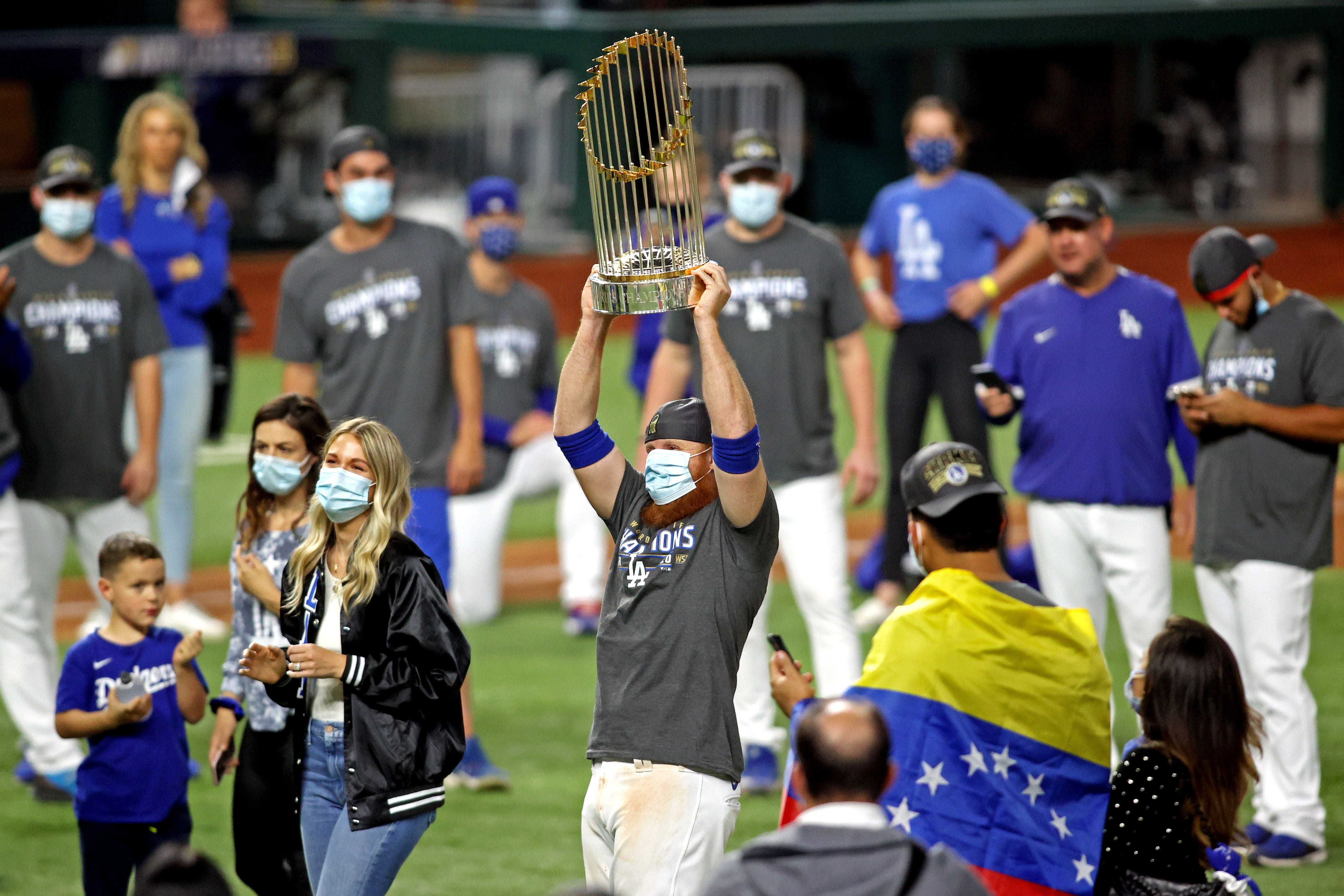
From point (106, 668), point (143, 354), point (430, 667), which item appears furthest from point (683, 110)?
point (143, 354)

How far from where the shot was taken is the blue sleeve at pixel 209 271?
31.5 ft

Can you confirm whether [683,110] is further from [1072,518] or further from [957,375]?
[957,375]

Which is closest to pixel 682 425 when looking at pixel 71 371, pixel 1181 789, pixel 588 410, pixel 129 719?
pixel 588 410

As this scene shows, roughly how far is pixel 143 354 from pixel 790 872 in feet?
17.2

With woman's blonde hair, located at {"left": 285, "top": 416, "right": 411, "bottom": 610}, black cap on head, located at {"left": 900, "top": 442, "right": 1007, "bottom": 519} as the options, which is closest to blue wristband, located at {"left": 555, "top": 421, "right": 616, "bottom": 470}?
woman's blonde hair, located at {"left": 285, "top": 416, "right": 411, "bottom": 610}

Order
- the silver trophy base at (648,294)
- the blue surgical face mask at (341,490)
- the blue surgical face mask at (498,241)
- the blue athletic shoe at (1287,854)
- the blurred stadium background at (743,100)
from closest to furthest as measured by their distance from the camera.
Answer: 1. the silver trophy base at (648,294)
2. the blue surgical face mask at (341,490)
3. the blue athletic shoe at (1287,854)
4. the blue surgical face mask at (498,241)
5. the blurred stadium background at (743,100)

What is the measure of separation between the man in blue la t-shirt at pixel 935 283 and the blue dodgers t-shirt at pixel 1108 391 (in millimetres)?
2488

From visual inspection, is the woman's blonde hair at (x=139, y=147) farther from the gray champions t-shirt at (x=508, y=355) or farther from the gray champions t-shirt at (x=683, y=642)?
the gray champions t-shirt at (x=683, y=642)

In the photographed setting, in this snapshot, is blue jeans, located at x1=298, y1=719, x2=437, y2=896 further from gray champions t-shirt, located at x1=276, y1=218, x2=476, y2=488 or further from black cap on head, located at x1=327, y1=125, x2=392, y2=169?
black cap on head, located at x1=327, y1=125, x2=392, y2=169

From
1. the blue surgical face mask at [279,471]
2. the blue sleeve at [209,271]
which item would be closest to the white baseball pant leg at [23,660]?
the blue surgical face mask at [279,471]

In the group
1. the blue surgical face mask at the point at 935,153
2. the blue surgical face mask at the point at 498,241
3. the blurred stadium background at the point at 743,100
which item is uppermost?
the blurred stadium background at the point at 743,100

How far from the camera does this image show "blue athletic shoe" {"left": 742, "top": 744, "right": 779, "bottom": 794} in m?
7.05

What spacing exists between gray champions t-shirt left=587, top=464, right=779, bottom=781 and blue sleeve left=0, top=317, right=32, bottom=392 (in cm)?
362

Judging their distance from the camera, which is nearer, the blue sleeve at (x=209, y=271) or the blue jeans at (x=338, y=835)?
the blue jeans at (x=338, y=835)
